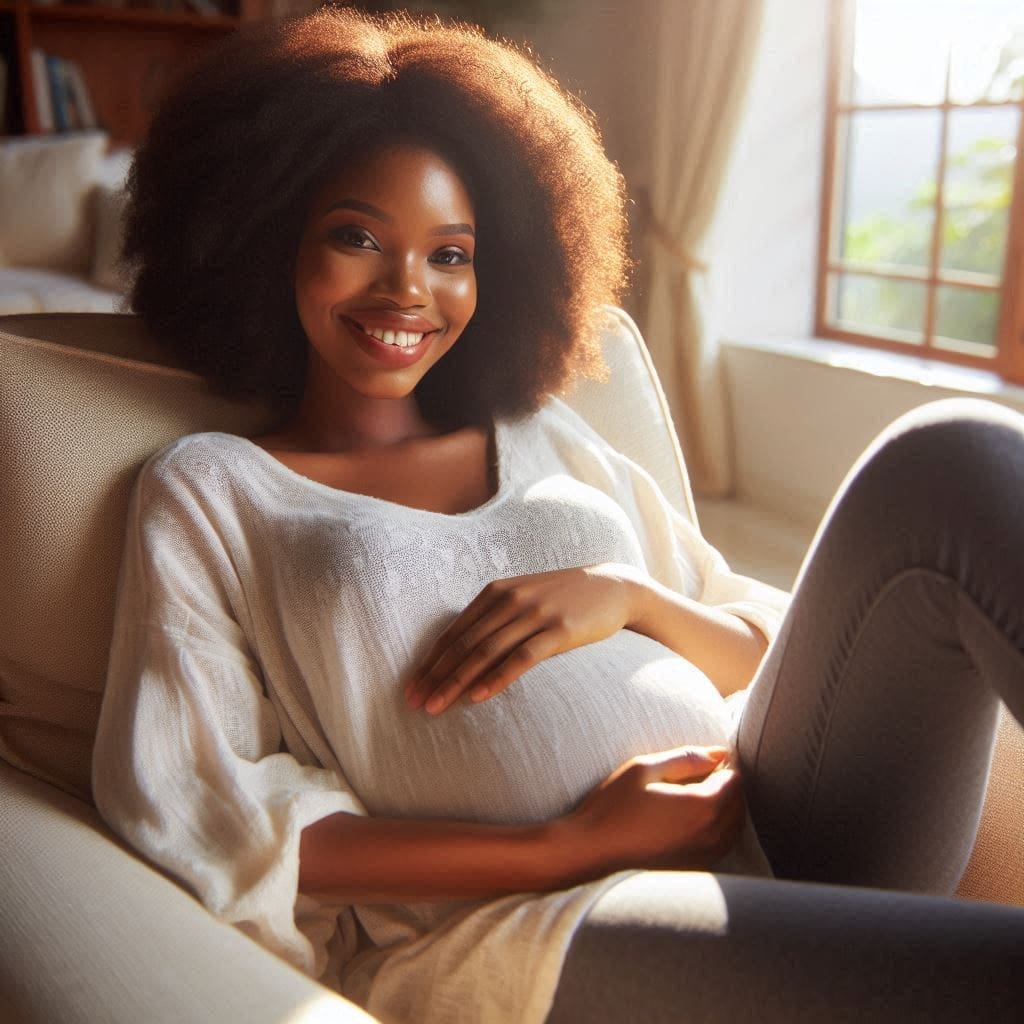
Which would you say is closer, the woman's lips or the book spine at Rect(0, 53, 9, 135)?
the woman's lips

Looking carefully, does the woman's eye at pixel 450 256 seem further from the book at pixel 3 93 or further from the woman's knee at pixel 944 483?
the book at pixel 3 93

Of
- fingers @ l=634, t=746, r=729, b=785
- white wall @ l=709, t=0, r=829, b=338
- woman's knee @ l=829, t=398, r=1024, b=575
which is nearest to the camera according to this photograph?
woman's knee @ l=829, t=398, r=1024, b=575

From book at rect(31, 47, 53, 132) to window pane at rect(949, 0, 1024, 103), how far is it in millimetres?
3130

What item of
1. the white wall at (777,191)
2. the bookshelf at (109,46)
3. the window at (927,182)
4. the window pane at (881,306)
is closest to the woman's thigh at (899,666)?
the window at (927,182)

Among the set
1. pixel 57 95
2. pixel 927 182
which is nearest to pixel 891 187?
pixel 927 182

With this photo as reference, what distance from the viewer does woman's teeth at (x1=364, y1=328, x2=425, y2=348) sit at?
3.79 ft

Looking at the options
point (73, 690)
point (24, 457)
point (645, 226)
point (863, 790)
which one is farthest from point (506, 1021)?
point (645, 226)

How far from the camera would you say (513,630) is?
99 centimetres

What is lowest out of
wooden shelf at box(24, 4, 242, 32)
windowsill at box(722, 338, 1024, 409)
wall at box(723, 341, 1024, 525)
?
wall at box(723, 341, 1024, 525)

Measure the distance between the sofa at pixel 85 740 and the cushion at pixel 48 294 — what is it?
2277mm

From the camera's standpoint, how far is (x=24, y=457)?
1026mm

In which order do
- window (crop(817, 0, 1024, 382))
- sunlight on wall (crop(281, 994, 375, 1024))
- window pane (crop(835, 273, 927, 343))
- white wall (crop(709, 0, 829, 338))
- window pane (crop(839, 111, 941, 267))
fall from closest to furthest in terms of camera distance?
sunlight on wall (crop(281, 994, 375, 1024)), window (crop(817, 0, 1024, 382)), window pane (crop(839, 111, 941, 267)), window pane (crop(835, 273, 927, 343)), white wall (crop(709, 0, 829, 338))

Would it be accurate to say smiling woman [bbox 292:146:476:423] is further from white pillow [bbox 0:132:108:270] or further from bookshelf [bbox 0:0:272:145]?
bookshelf [bbox 0:0:272:145]

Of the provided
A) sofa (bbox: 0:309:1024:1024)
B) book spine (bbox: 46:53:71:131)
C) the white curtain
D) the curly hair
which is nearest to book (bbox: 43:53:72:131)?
book spine (bbox: 46:53:71:131)
